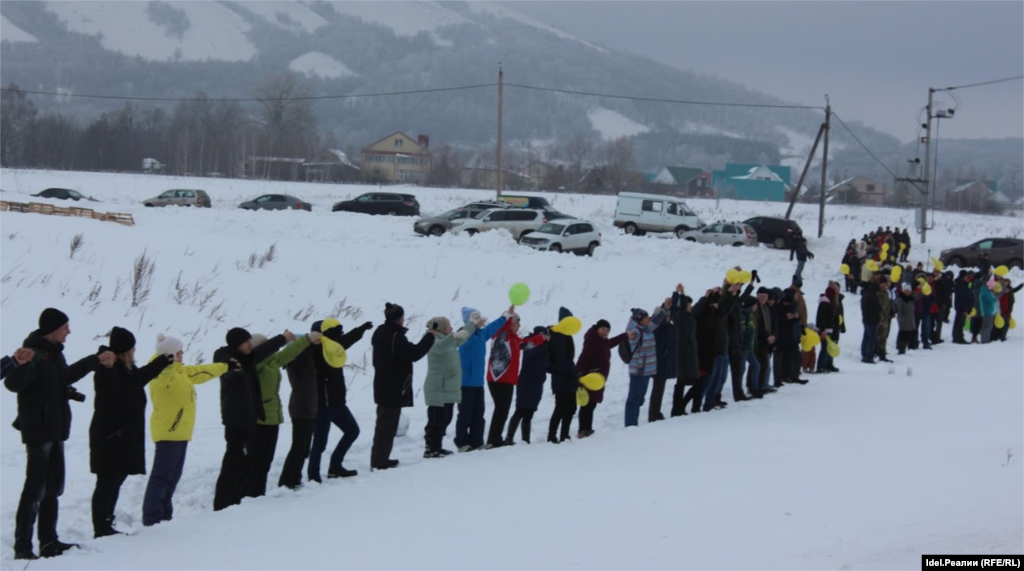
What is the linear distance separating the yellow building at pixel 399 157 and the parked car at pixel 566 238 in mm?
108399

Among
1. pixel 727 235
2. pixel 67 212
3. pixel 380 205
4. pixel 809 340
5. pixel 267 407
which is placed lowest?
pixel 809 340

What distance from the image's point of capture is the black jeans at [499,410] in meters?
10.5

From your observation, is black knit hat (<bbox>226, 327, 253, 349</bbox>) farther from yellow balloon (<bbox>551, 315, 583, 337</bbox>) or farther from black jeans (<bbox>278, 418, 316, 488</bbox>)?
yellow balloon (<bbox>551, 315, 583, 337</bbox>)

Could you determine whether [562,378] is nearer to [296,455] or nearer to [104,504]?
[296,455]

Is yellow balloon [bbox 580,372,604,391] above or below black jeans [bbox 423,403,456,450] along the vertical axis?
above

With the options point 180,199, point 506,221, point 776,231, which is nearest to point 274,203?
point 180,199

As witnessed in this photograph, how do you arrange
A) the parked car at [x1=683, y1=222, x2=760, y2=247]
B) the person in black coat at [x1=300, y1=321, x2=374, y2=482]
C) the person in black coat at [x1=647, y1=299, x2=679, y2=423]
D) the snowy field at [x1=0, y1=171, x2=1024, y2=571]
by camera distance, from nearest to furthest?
the snowy field at [x1=0, y1=171, x2=1024, y2=571] < the person in black coat at [x1=300, y1=321, x2=374, y2=482] < the person in black coat at [x1=647, y1=299, x2=679, y2=423] < the parked car at [x1=683, y1=222, x2=760, y2=247]

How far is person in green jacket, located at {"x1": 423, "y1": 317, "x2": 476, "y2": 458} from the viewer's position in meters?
9.86

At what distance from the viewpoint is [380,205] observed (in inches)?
1708

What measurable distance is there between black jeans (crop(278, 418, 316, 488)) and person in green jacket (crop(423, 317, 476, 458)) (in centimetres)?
146

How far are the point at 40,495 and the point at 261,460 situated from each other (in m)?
1.98

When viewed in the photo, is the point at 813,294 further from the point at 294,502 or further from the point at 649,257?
the point at 294,502

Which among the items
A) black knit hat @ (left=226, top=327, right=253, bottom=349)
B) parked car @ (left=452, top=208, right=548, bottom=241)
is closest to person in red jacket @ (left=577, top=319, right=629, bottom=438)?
black knit hat @ (left=226, top=327, right=253, bottom=349)

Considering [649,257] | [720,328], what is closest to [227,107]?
[649,257]
